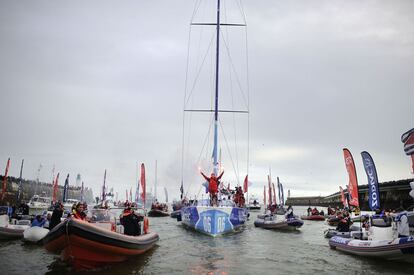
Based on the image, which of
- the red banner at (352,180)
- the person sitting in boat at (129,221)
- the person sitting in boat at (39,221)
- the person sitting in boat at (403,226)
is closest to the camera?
the person sitting in boat at (403,226)

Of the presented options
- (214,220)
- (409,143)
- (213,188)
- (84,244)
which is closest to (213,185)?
(213,188)

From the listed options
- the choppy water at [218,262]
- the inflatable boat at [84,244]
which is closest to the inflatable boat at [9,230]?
the choppy water at [218,262]

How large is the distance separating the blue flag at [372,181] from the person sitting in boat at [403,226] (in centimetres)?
256

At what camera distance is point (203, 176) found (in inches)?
902

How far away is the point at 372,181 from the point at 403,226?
4.10 m

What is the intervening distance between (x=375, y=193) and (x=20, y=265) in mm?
16870

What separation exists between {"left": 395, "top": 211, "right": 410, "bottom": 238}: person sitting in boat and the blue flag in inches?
101

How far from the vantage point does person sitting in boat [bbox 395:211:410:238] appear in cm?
1269

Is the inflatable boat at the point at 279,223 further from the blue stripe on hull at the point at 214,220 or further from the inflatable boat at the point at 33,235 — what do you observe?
the inflatable boat at the point at 33,235

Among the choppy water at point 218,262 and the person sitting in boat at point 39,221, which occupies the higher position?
the person sitting in boat at point 39,221

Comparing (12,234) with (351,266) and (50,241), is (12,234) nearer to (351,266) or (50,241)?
(50,241)

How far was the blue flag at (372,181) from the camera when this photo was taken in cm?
1611

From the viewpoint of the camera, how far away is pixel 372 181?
1662 cm

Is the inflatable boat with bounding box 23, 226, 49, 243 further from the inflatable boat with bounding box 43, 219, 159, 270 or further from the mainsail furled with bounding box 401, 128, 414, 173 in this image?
the mainsail furled with bounding box 401, 128, 414, 173
